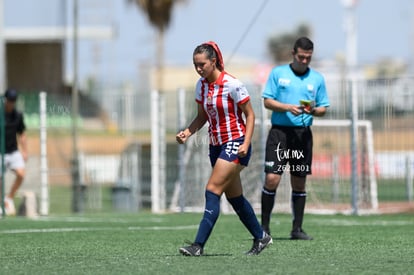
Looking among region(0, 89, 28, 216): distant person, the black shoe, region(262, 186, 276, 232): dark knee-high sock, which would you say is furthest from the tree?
the black shoe

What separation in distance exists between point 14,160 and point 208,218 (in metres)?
9.81

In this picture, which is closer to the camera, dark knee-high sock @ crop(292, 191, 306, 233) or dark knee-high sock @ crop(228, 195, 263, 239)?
dark knee-high sock @ crop(228, 195, 263, 239)

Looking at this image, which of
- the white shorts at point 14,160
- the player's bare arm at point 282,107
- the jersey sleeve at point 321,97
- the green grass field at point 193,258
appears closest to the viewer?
the green grass field at point 193,258

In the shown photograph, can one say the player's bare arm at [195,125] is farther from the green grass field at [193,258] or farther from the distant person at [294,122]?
the distant person at [294,122]

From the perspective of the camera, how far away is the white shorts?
1906 cm

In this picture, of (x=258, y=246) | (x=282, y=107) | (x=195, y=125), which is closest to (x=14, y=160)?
(x=282, y=107)

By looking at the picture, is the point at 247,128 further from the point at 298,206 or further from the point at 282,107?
the point at 298,206

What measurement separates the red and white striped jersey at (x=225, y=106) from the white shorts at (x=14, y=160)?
380 inches

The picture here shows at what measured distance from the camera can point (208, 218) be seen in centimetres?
985

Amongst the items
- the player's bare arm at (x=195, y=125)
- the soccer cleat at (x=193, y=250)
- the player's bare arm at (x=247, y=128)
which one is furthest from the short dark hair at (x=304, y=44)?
the soccer cleat at (x=193, y=250)

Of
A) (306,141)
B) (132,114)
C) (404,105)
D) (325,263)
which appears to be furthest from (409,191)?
(325,263)

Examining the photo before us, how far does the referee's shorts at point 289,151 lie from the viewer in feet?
39.3

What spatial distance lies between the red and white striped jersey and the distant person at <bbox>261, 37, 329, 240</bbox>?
2030 mm

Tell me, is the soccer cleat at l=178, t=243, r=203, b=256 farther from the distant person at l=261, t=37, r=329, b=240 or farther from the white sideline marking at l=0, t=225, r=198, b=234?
the white sideline marking at l=0, t=225, r=198, b=234
